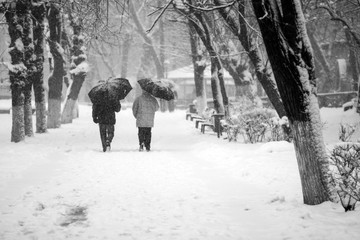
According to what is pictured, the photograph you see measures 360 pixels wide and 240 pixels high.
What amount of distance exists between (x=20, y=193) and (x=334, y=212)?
4922 mm

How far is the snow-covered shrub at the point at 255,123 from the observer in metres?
10.6

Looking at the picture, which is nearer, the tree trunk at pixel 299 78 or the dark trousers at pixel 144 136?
the tree trunk at pixel 299 78

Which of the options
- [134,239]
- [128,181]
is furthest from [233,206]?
[128,181]

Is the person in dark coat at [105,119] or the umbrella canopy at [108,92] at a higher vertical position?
the umbrella canopy at [108,92]

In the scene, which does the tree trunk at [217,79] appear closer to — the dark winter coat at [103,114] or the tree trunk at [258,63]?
the tree trunk at [258,63]

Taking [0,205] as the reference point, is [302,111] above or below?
above

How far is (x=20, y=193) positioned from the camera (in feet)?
18.1

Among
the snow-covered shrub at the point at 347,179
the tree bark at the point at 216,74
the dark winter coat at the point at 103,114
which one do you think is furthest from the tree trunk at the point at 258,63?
the snow-covered shrub at the point at 347,179

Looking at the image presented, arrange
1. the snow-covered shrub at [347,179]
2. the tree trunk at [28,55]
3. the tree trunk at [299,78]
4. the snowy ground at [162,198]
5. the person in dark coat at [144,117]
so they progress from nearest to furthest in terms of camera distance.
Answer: the snowy ground at [162,198] → the snow-covered shrub at [347,179] → the tree trunk at [299,78] → the person in dark coat at [144,117] → the tree trunk at [28,55]

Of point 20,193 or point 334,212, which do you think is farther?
point 20,193

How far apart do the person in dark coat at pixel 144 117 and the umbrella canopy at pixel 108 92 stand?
27.6 inches

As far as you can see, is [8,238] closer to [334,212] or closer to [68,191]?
[68,191]

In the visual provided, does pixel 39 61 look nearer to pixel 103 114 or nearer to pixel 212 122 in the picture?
pixel 103 114

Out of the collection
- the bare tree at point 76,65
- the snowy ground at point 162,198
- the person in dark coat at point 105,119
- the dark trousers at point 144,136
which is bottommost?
the snowy ground at point 162,198
